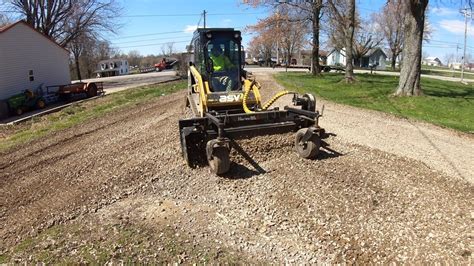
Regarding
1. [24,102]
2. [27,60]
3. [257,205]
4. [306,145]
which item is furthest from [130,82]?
[257,205]

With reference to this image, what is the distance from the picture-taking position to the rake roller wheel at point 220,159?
7.31 metres

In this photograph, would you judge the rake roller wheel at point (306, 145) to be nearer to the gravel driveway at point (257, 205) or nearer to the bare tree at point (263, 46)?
the gravel driveway at point (257, 205)

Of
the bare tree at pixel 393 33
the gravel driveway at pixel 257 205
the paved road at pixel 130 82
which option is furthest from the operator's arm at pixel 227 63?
the bare tree at pixel 393 33

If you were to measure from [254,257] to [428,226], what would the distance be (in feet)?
8.56

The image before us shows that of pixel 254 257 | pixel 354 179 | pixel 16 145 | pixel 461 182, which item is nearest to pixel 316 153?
pixel 354 179

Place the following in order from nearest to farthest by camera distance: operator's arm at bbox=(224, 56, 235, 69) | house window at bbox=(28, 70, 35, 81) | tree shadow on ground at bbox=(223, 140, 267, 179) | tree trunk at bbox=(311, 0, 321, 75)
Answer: tree shadow on ground at bbox=(223, 140, 267, 179)
operator's arm at bbox=(224, 56, 235, 69)
house window at bbox=(28, 70, 35, 81)
tree trunk at bbox=(311, 0, 321, 75)

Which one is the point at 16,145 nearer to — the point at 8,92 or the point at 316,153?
the point at 316,153

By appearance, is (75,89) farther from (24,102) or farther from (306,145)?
(306,145)

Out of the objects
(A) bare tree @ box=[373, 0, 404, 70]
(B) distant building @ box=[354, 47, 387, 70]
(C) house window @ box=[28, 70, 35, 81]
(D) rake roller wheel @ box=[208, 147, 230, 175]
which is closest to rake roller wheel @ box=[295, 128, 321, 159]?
(D) rake roller wheel @ box=[208, 147, 230, 175]

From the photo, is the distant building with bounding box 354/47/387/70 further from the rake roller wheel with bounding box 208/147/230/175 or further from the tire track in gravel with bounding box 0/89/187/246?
the rake roller wheel with bounding box 208/147/230/175

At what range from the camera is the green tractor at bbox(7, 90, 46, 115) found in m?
23.4

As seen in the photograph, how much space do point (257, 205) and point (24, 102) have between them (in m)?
22.4

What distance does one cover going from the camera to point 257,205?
6.59 metres

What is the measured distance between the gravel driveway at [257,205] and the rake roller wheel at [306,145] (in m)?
0.17
